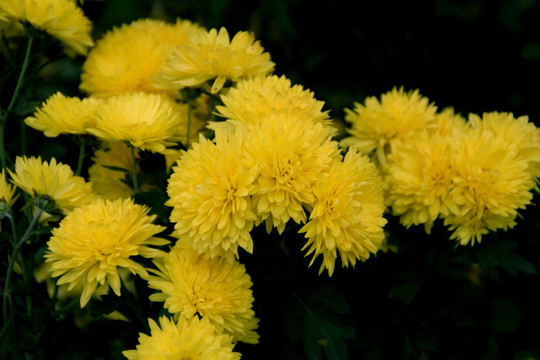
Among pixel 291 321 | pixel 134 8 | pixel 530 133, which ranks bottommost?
pixel 291 321

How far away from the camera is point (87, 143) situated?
151 centimetres

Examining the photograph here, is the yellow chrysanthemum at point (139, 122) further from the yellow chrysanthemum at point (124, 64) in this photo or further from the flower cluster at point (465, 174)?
the flower cluster at point (465, 174)

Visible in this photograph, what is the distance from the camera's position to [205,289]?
49.5 inches

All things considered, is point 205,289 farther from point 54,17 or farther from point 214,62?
point 54,17

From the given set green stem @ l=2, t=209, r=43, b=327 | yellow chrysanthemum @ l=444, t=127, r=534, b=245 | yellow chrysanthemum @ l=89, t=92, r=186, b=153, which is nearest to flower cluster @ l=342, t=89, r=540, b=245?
yellow chrysanthemum @ l=444, t=127, r=534, b=245

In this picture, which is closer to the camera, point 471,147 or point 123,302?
point 123,302

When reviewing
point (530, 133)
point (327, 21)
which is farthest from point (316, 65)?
point (530, 133)

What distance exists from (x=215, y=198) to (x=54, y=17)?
2.33 ft

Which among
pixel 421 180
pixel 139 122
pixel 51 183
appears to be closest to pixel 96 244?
pixel 51 183

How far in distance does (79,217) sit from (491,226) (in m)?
0.95

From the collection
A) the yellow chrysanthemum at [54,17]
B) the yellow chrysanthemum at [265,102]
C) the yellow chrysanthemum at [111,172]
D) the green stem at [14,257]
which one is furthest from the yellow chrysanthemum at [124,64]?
the green stem at [14,257]

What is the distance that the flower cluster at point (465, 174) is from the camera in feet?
4.73

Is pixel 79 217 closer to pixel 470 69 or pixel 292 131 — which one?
pixel 292 131

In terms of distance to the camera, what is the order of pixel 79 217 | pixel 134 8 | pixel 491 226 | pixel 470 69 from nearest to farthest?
pixel 79 217 < pixel 491 226 < pixel 134 8 < pixel 470 69
